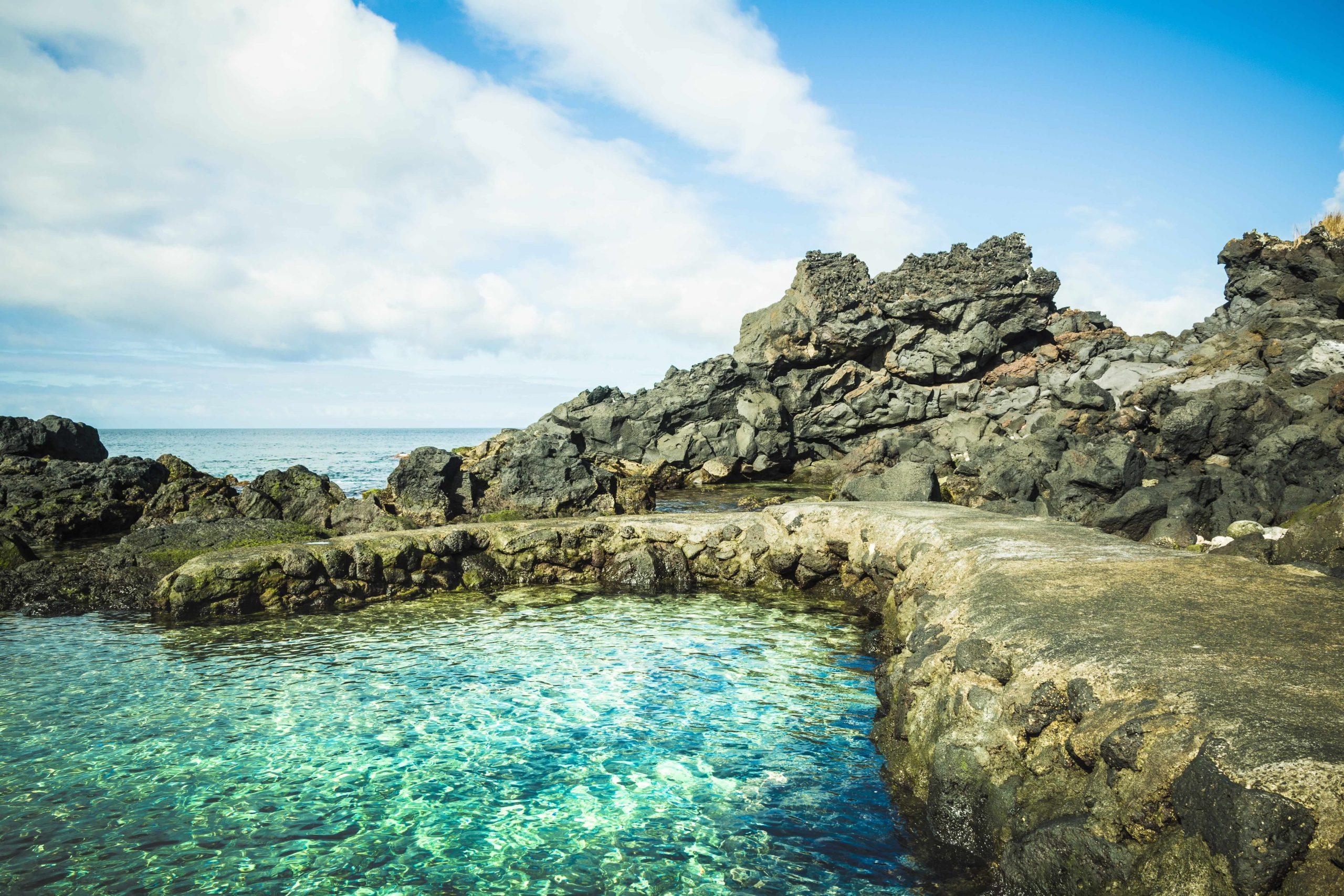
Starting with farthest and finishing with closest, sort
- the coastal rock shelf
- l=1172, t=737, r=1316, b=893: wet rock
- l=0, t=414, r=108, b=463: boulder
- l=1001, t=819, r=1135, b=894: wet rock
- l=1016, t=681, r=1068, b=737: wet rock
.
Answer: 1. l=0, t=414, r=108, b=463: boulder
2. l=1016, t=681, r=1068, b=737: wet rock
3. l=1001, t=819, r=1135, b=894: wet rock
4. the coastal rock shelf
5. l=1172, t=737, r=1316, b=893: wet rock

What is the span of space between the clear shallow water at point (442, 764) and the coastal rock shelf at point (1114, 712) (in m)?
0.98

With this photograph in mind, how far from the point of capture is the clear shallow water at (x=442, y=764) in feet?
21.0

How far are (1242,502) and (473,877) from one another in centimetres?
2245

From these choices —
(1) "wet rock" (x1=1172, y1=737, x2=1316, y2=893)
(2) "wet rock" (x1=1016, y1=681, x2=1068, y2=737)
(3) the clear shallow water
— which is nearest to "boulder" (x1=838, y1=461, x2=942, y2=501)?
(3) the clear shallow water

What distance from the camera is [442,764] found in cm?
847

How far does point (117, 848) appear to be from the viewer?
21.8 feet

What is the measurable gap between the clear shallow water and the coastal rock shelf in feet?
3.20

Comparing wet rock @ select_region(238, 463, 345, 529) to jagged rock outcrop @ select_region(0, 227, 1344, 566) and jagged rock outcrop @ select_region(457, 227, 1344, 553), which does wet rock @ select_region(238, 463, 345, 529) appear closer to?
jagged rock outcrop @ select_region(0, 227, 1344, 566)

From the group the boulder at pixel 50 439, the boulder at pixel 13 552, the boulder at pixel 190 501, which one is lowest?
the boulder at pixel 13 552

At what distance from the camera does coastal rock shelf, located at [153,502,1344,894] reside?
166 inches

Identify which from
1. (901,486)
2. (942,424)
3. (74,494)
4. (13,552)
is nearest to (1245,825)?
(901,486)

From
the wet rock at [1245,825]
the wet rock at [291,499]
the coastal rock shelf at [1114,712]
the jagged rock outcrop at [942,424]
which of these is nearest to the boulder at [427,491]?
the jagged rock outcrop at [942,424]

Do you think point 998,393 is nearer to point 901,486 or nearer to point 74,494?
point 901,486

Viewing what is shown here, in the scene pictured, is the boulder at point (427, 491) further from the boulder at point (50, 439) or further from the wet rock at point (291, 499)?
the boulder at point (50, 439)
